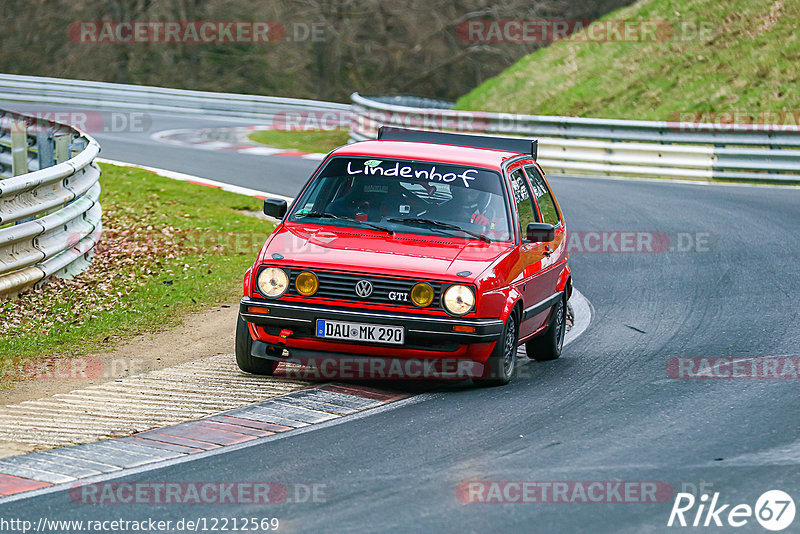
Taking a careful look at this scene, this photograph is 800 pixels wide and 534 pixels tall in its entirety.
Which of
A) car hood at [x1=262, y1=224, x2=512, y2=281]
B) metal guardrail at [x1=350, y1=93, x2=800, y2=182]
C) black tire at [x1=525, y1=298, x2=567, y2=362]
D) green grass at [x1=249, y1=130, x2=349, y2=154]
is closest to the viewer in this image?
car hood at [x1=262, y1=224, x2=512, y2=281]

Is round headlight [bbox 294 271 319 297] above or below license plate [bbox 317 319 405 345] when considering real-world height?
above

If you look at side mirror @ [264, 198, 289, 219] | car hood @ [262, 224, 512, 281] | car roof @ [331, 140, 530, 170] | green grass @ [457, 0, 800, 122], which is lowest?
car hood @ [262, 224, 512, 281]

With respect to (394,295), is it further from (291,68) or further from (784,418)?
(291,68)

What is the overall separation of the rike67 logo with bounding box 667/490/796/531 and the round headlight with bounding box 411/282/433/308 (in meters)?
2.49

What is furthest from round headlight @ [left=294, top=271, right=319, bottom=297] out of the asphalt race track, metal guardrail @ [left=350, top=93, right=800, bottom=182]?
metal guardrail @ [left=350, top=93, right=800, bottom=182]

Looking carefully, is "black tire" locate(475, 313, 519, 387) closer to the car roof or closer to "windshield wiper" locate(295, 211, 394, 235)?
"windshield wiper" locate(295, 211, 394, 235)

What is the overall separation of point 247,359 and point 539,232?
239 centimetres

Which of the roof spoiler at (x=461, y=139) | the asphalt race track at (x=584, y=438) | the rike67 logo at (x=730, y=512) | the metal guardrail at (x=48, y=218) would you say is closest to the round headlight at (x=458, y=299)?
the asphalt race track at (x=584, y=438)

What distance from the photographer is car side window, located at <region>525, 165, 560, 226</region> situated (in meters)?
9.68

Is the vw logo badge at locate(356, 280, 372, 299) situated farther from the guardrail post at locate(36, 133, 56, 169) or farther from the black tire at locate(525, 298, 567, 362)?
the guardrail post at locate(36, 133, 56, 169)

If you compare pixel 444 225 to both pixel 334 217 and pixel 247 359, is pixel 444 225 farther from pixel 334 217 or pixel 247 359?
pixel 247 359

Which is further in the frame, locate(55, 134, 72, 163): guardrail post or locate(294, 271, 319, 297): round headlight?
locate(55, 134, 72, 163): guardrail post

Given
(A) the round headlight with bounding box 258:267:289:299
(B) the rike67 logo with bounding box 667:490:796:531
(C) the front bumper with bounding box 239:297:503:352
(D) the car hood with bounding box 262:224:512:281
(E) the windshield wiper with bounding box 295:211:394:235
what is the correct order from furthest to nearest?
(E) the windshield wiper with bounding box 295:211:394:235 < (A) the round headlight with bounding box 258:267:289:299 < (D) the car hood with bounding box 262:224:512:281 < (C) the front bumper with bounding box 239:297:503:352 < (B) the rike67 logo with bounding box 667:490:796:531

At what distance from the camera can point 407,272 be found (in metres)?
7.75
